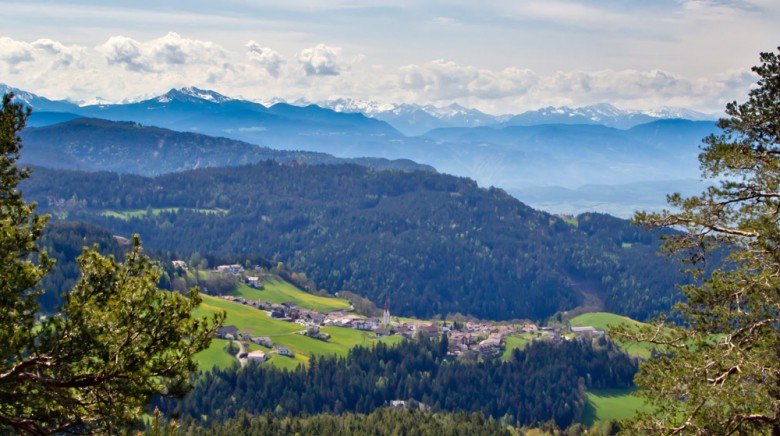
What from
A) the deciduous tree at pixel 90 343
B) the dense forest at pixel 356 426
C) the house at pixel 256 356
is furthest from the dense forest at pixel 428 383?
the deciduous tree at pixel 90 343

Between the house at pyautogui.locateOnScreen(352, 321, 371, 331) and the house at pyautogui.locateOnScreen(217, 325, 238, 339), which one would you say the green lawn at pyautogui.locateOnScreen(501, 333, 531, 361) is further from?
the house at pyautogui.locateOnScreen(217, 325, 238, 339)

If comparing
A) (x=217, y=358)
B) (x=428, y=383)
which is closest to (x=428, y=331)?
(x=428, y=383)

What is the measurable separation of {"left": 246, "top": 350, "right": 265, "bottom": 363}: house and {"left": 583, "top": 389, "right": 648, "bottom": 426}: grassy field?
62496 millimetres

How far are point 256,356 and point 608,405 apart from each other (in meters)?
69.6

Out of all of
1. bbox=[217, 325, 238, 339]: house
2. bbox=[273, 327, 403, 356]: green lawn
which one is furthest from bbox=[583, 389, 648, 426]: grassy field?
bbox=[217, 325, 238, 339]: house

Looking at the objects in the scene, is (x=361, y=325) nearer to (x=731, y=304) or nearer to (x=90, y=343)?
(x=731, y=304)

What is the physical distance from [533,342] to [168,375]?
17330cm

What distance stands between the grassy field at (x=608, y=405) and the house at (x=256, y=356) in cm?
6250

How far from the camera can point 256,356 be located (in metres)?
146

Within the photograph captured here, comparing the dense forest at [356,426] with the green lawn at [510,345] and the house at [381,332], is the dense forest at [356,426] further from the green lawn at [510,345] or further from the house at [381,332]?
the house at [381,332]

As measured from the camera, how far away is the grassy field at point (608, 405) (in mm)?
141000

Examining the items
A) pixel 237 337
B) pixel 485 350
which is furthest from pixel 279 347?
pixel 485 350

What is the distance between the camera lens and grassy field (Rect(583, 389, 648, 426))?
141000mm

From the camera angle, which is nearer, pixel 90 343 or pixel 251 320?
A: pixel 90 343
